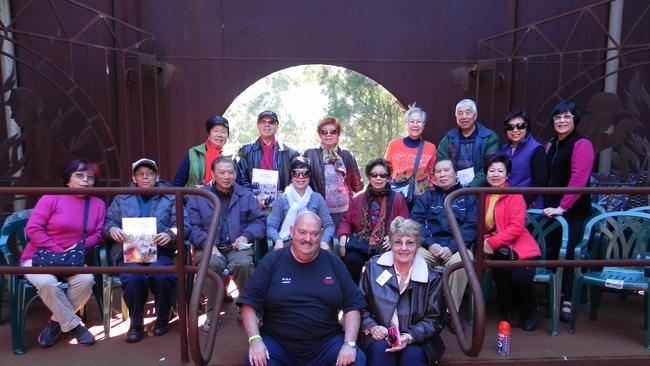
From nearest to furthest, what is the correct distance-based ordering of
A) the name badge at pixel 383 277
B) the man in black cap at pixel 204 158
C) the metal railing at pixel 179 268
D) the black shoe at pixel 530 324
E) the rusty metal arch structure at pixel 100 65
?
the metal railing at pixel 179 268 → the name badge at pixel 383 277 → the black shoe at pixel 530 324 → the man in black cap at pixel 204 158 → the rusty metal arch structure at pixel 100 65

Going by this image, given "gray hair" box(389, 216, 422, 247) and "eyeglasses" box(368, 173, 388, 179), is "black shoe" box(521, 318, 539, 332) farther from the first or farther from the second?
"eyeglasses" box(368, 173, 388, 179)

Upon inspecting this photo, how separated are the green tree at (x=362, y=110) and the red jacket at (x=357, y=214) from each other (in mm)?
6848

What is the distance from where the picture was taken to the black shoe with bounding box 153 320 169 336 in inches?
123

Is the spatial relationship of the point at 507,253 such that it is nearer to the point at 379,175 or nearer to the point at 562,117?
the point at 379,175

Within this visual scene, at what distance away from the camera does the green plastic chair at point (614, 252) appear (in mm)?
3168

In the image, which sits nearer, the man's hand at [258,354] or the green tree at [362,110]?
the man's hand at [258,354]

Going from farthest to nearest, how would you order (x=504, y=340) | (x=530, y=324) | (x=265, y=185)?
(x=265, y=185) < (x=530, y=324) < (x=504, y=340)

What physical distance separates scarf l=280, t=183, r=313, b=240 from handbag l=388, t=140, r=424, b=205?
27.9 inches

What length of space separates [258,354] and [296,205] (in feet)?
4.07

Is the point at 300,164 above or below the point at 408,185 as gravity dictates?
above

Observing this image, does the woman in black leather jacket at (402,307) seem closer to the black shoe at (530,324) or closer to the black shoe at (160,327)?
the black shoe at (530,324)

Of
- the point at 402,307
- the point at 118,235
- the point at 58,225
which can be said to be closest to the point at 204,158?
the point at 118,235

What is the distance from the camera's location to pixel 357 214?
3.53 m

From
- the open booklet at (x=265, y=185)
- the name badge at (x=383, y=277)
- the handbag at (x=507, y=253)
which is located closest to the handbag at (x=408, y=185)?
the handbag at (x=507, y=253)
